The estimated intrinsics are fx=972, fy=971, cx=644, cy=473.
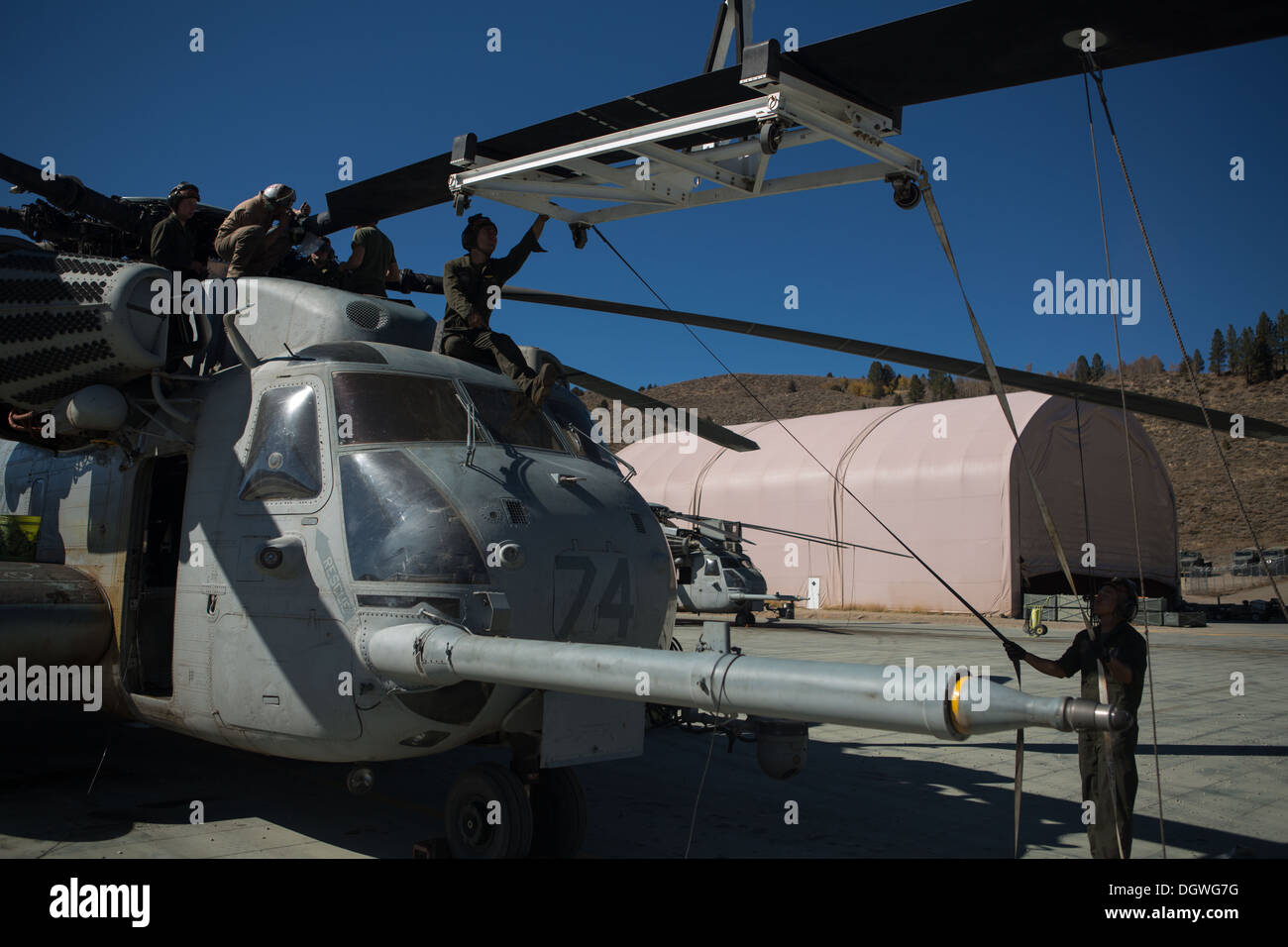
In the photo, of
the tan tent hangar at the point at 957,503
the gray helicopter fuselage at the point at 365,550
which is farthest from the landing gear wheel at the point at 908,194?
the tan tent hangar at the point at 957,503

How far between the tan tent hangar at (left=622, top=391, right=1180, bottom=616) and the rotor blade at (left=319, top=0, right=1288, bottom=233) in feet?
89.4

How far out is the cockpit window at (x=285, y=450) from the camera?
6.09 metres

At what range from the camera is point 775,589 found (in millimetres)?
39344

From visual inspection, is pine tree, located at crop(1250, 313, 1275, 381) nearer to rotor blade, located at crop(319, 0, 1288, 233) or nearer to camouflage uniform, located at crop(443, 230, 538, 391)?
camouflage uniform, located at crop(443, 230, 538, 391)

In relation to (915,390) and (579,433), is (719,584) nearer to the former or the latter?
(579,433)

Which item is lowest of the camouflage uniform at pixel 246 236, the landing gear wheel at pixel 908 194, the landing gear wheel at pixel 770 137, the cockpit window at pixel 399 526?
the cockpit window at pixel 399 526

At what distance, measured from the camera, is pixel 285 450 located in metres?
6.24

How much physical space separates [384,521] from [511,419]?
4.45 ft

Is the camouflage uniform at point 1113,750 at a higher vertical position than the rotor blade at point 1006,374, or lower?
lower

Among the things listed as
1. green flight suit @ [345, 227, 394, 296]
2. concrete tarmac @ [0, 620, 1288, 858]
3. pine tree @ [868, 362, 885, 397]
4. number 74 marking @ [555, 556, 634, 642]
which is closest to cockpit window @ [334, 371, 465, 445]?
number 74 marking @ [555, 556, 634, 642]

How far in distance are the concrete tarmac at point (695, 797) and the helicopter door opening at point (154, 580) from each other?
0.65m

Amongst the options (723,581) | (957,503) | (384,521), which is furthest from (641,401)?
(957,503)

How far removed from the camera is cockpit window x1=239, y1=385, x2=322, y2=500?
609cm

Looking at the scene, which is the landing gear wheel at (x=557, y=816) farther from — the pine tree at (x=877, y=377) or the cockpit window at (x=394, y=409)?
the pine tree at (x=877, y=377)
